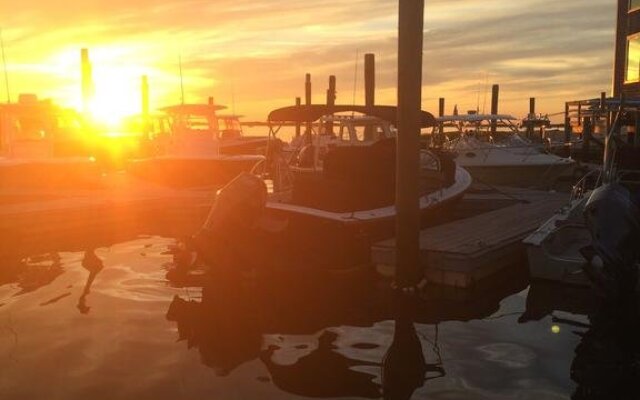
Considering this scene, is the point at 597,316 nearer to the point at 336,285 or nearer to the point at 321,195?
the point at 336,285

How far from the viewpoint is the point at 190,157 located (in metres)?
19.1

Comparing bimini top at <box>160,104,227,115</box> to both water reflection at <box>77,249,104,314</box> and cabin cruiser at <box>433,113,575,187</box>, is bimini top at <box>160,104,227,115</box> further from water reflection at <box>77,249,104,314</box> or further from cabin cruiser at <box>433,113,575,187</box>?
water reflection at <box>77,249,104,314</box>

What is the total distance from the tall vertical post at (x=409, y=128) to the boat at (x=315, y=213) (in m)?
1.54

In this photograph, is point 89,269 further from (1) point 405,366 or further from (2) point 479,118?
(2) point 479,118

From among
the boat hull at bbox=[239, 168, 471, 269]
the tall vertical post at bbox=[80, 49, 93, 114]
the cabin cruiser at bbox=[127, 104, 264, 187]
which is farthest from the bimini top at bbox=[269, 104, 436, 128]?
the tall vertical post at bbox=[80, 49, 93, 114]

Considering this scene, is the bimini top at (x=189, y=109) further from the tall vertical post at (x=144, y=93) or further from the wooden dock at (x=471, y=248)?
the wooden dock at (x=471, y=248)

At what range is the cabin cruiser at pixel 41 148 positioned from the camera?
1744 cm

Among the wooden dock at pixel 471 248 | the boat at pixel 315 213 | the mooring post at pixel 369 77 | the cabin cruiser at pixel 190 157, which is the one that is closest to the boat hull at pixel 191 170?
the cabin cruiser at pixel 190 157

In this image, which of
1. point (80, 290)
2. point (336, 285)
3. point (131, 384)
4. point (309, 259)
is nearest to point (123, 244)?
point (80, 290)

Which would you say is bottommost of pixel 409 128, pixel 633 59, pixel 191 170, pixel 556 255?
pixel 556 255

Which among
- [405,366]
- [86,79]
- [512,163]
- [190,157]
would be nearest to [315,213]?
[405,366]

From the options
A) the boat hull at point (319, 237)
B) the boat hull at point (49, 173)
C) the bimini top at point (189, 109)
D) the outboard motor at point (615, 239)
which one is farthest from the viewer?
the bimini top at point (189, 109)

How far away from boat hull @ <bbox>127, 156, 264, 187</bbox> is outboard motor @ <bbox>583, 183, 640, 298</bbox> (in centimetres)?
1318

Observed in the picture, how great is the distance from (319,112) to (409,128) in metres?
3.63
